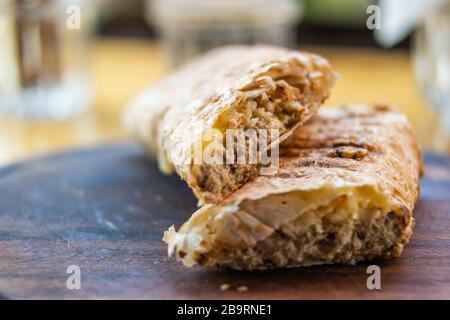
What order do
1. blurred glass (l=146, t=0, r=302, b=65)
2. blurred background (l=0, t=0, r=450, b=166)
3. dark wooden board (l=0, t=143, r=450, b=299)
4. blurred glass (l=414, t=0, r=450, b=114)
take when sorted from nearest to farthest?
1. dark wooden board (l=0, t=143, r=450, b=299)
2. blurred glass (l=414, t=0, r=450, b=114)
3. blurred background (l=0, t=0, r=450, b=166)
4. blurred glass (l=146, t=0, r=302, b=65)

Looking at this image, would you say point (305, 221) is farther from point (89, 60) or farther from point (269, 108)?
point (89, 60)

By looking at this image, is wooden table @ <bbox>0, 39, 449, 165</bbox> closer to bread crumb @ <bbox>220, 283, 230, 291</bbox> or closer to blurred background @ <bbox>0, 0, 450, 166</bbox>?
blurred background @ <bbox>0, 0, 450, 166</bbox>

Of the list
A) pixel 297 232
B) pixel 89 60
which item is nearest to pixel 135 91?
pixel 89 60

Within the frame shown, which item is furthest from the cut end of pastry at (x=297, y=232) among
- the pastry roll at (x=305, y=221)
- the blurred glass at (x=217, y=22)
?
the blurred glass at (x=217, y=22)

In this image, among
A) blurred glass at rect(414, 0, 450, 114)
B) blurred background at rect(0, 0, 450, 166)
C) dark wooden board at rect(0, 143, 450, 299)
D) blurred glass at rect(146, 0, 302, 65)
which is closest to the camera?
dark wooden board at rect(0, 143, 450, 299)

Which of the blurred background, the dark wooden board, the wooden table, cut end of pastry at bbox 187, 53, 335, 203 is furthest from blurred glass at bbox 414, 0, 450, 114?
cut end of pastry at bbox 187, 53, 335, 203
